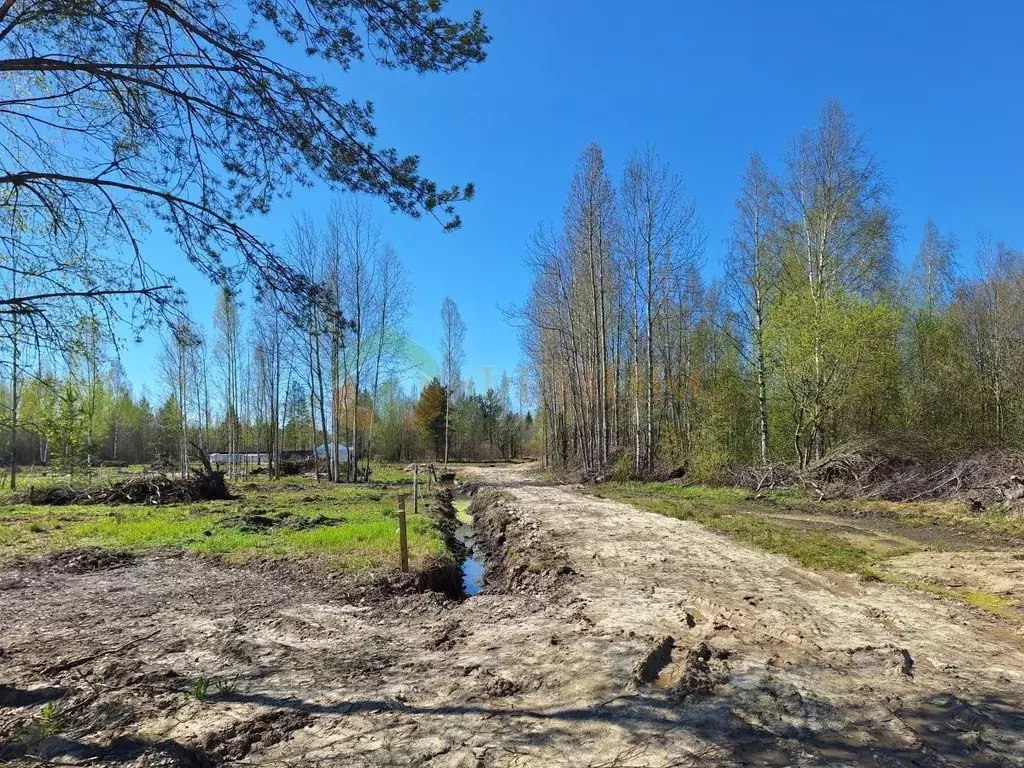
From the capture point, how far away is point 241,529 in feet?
43.4

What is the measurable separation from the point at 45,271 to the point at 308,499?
53.9ft

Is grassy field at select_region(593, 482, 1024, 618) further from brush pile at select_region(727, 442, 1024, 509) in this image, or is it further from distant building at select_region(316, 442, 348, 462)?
distant building at select_region(316, 442, 348, 462)

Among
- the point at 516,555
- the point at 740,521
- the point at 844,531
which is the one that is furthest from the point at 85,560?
the point at 844,531

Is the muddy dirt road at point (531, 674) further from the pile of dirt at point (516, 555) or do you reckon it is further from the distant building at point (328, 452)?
the distant building at point (328, 452)

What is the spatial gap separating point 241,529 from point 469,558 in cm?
544

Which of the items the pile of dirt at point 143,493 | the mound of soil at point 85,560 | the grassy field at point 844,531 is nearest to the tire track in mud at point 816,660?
the grassy field at point 844,531

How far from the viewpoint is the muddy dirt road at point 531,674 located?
325 centimetres

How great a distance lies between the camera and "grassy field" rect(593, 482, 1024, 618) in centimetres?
787

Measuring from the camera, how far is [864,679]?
13.5ft

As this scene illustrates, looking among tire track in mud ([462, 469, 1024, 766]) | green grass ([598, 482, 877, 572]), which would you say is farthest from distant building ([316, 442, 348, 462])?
tire track in mud ([462, 469, 1024, 766])

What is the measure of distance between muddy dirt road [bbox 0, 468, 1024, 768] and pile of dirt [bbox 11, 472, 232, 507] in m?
14.7

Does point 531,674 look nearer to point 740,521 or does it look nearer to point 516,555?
point 516,555

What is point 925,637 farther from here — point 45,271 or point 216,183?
point 45,271

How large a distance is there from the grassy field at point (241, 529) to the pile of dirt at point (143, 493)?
1.21 m
